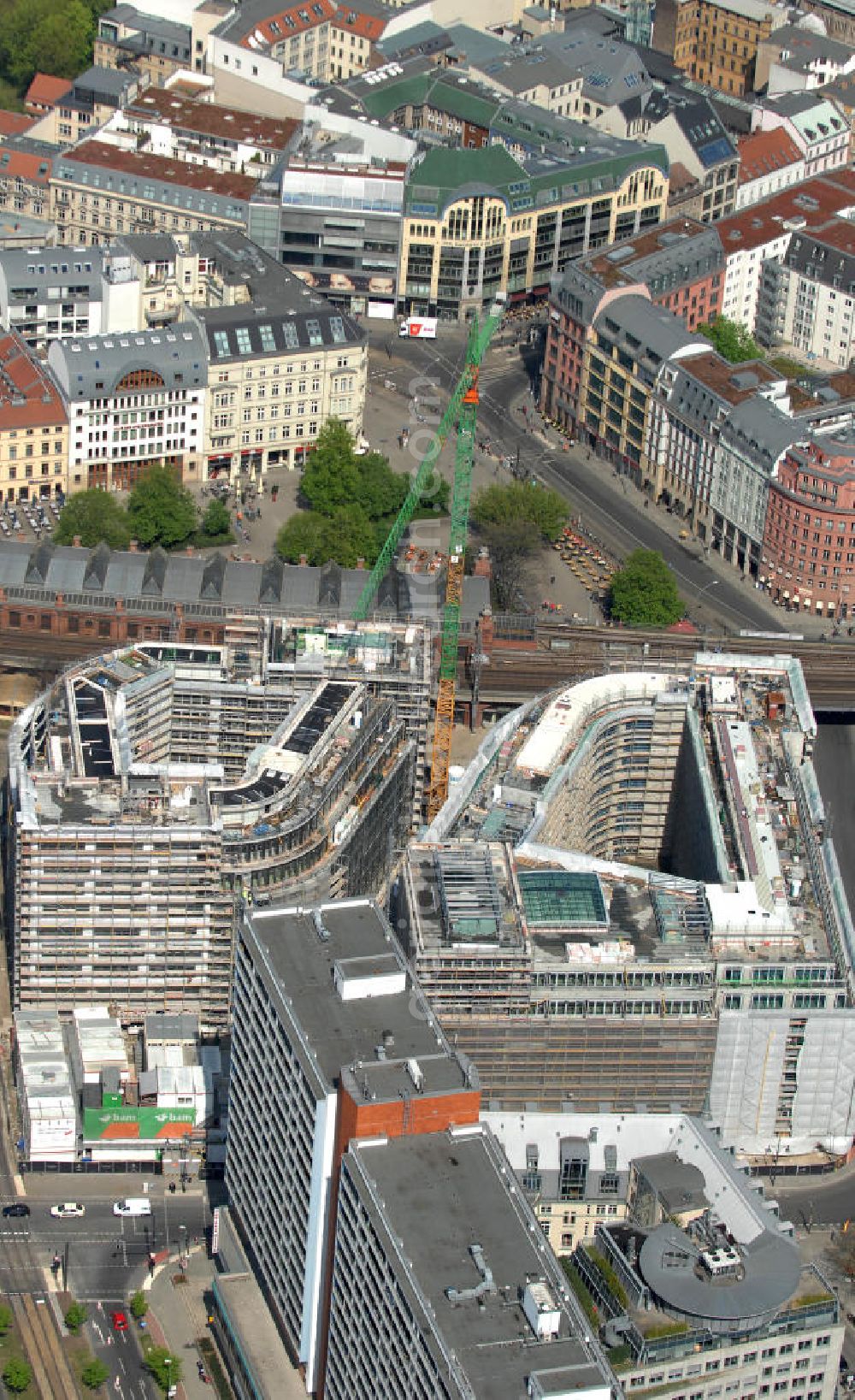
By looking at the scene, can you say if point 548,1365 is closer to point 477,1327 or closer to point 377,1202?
point 477,1327

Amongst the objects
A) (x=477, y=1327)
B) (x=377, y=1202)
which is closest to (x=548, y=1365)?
(x=477, y=1327)

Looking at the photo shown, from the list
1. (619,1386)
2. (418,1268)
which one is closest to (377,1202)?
(418,1268)

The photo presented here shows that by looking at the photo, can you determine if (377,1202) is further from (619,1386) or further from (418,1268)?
(619,1386)

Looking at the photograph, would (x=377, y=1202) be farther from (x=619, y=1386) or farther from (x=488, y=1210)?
(x=619, y=1386)
